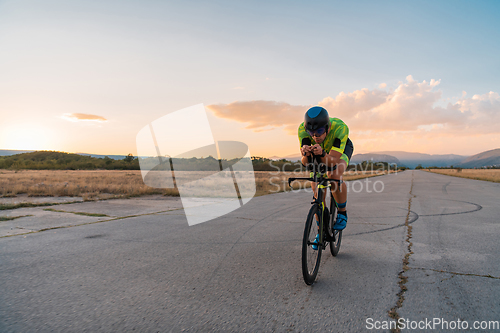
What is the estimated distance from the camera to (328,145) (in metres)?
3.88

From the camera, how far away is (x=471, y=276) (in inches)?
129

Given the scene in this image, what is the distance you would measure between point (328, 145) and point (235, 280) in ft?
7.13

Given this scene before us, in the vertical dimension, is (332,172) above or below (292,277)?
above

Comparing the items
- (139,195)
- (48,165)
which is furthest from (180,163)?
(139,195)

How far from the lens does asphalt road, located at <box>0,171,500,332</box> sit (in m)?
2.40

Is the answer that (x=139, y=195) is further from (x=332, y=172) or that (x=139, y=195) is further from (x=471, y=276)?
(x=471, y=276)

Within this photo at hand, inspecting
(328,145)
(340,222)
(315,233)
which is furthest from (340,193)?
(315,233)

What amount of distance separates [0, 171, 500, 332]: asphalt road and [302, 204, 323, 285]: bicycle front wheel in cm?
17

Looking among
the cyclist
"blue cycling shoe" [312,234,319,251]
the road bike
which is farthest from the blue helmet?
"blue cycling shoe" [312,234,319,251]

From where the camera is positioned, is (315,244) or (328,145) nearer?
(315,244)

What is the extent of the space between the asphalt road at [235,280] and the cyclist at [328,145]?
3.25 ft

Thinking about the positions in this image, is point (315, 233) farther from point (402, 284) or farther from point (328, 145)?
point (328, 145)

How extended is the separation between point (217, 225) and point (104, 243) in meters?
2.50

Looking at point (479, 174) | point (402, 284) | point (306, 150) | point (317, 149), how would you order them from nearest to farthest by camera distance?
point (402, 284) < point (317, 149) < point (306, 150) < point (479, 174)
